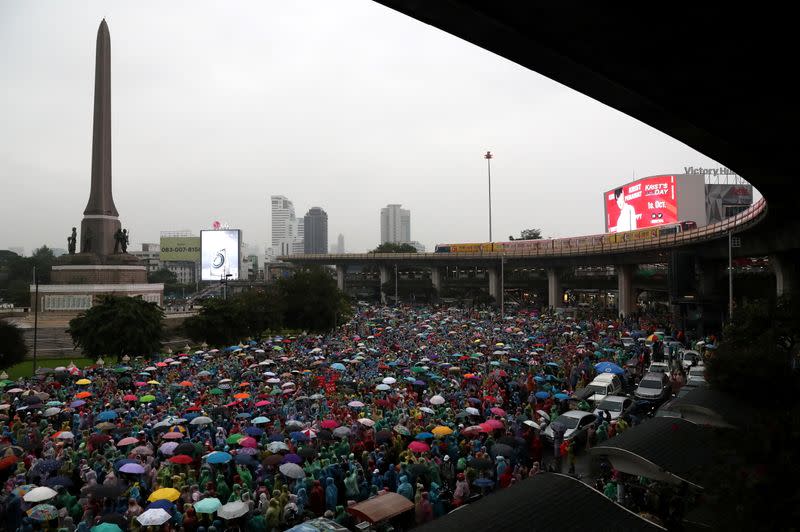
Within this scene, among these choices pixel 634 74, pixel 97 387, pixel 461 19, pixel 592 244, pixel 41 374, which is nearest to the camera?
pixel 461 19

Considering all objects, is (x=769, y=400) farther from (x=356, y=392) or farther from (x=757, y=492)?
(x=356, y=392)

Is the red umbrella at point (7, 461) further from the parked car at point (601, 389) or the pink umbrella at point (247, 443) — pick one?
the parked car at point (601, 389)

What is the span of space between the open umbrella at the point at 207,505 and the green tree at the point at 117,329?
66.5ft

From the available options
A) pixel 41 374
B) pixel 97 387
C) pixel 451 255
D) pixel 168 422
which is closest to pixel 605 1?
pixel 168 422

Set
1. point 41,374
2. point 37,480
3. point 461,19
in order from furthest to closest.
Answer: point 41,374
point 37,480
point 461,19

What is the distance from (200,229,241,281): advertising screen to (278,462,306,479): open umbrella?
74207 millimetres

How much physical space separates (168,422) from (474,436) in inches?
305

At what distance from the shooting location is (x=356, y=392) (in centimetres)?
1959

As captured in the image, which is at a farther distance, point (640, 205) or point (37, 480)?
point (640, 205)

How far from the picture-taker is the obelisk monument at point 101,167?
45156 millimetres

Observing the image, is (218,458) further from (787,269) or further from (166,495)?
(787,269)

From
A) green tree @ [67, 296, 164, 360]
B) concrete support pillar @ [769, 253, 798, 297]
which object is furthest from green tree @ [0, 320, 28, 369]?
concrete support pillar @ [769, 253, 798, 297]

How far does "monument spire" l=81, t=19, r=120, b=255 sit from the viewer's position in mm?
45156

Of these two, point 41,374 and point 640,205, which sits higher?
point 640,205
